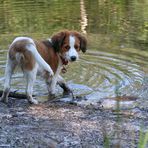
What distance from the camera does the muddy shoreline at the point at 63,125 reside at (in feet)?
17.7

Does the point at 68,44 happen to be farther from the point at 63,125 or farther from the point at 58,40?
the point at 63,125

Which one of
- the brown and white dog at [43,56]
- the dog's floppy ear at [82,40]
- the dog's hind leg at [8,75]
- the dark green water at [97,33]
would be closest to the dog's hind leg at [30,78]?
the brown and white dog at [43,56]

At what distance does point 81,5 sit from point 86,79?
542 inches

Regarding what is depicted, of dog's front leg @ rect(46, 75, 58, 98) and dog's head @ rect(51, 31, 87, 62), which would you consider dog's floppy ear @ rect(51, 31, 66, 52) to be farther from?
dog's front leg @ rect(46, 75, 58, 98)

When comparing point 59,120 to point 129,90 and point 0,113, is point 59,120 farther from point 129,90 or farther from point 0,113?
point 129,90

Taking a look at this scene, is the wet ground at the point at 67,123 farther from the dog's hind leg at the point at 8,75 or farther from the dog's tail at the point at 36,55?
the dog's tail at the point at 36,55

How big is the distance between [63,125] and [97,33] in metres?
10.0

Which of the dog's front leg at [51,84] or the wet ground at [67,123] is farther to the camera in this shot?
the dog's front leg at [51,84]

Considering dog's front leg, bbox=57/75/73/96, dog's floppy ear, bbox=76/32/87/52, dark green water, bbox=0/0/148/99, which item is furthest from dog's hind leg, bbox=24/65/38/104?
dog's front leg, bbox=57/75/73/96

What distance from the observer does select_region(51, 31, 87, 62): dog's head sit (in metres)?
8.23

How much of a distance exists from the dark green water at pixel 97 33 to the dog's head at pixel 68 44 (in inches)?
42.8

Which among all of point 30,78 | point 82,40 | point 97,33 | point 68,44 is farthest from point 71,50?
point 97,33

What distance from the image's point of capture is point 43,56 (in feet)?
26.8

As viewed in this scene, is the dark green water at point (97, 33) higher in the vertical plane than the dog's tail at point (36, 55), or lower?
lower
